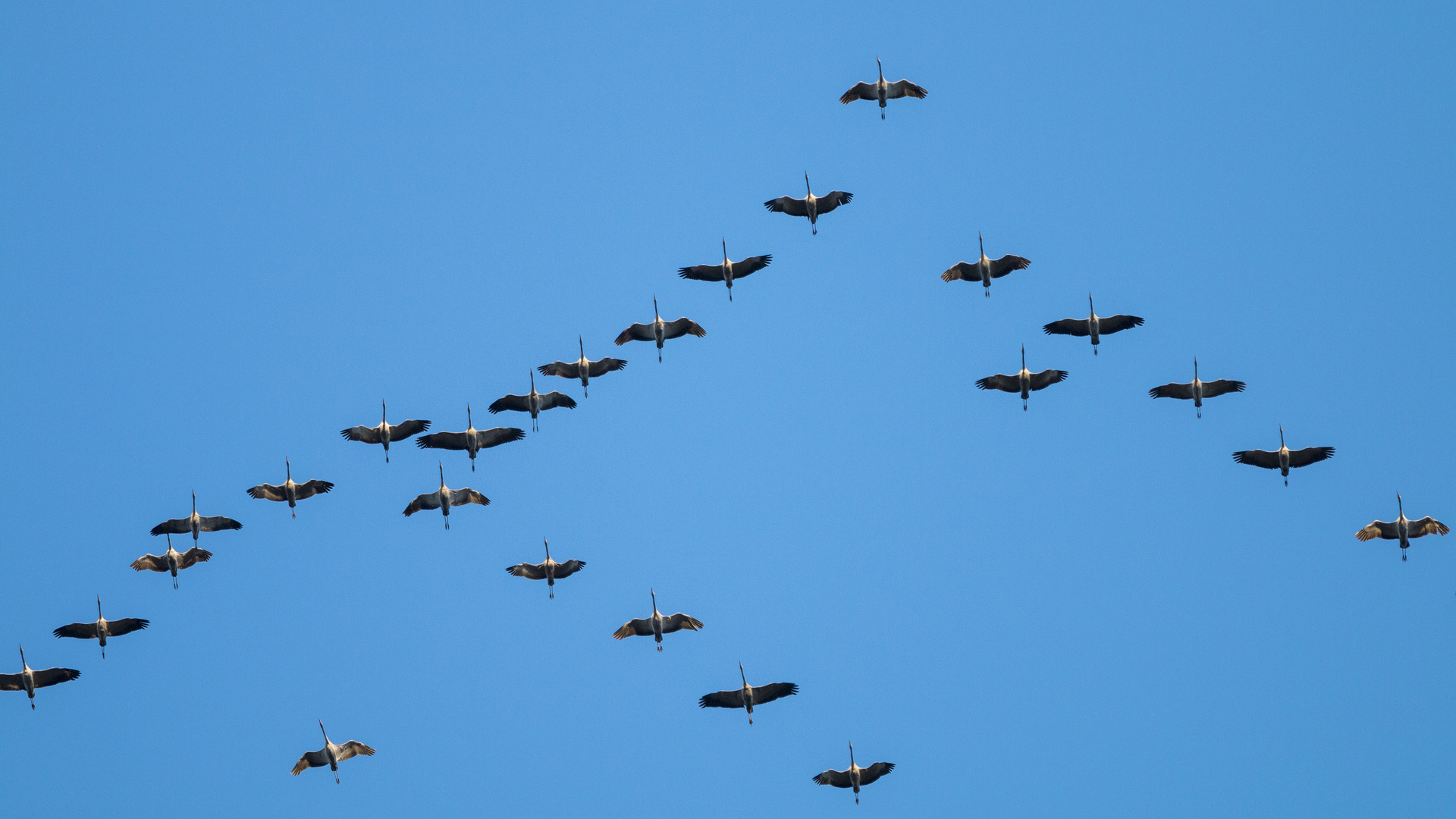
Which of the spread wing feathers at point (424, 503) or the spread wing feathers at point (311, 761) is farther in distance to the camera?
the spread wing feathers at point (424, 503)

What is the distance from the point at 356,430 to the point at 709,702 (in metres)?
13.2

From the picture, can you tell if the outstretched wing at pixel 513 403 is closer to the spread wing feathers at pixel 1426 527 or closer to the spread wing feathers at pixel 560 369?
the spread wing feathers at pixel 560 369

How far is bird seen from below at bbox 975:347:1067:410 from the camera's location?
47.5 metres

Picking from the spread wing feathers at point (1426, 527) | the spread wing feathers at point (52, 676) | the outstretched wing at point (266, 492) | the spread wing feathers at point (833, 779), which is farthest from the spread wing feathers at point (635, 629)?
the spread wing feathers at point (1426, 527)

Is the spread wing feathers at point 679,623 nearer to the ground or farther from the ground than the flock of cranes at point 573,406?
nearer to the ground

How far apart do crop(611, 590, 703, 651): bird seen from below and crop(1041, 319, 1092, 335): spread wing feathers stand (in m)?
13.4

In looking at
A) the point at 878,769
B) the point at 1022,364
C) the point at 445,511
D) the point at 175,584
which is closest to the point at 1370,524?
the point at 1022,364

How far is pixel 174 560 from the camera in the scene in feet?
156

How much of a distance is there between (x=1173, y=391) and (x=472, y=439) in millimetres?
20984

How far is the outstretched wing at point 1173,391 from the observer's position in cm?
4713

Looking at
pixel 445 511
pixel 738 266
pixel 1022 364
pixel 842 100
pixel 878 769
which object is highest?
pixel 842 100

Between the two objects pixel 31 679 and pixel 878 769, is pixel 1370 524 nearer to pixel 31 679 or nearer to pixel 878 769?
pixel 878 769

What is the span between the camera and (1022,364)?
47.6m

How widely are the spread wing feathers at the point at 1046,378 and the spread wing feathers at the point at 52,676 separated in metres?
29.9
